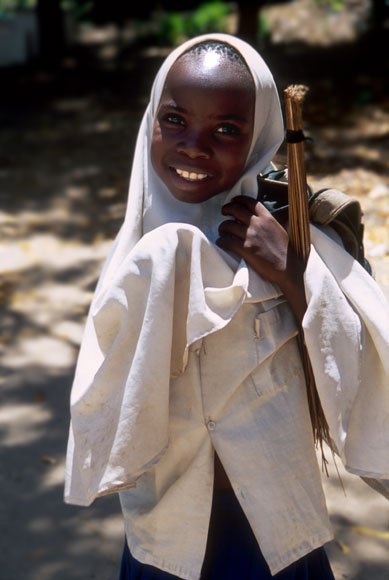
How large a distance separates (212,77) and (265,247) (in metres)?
0.39

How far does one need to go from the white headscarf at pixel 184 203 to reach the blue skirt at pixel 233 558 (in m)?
0.64

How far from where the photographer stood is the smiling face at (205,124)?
1763 mm

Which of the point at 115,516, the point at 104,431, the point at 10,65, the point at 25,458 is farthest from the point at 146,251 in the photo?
the point at 10,65

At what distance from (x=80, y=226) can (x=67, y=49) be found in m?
7.67

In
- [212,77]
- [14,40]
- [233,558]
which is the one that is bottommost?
[233,558]

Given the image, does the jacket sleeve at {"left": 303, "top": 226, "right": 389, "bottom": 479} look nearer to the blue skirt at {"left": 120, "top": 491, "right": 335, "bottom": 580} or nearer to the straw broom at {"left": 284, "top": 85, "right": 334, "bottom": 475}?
the straw broom at {"left": 284, "top": 85, "right": 334, "bottom": 475}

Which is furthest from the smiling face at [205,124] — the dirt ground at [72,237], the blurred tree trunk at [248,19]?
the blurred tree trunk at [248,19]

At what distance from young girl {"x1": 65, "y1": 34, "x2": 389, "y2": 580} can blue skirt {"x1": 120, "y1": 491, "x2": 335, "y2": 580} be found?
0.02 m

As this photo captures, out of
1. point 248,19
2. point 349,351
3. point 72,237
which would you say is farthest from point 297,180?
point 248,19

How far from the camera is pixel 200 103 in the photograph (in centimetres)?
176

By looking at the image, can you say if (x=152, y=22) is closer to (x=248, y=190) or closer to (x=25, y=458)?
(x=25, y=458)

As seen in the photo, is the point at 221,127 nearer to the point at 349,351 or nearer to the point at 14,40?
the point at 349,351

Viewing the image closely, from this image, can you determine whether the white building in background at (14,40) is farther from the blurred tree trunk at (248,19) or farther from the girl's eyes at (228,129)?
the girl's eyes at (228,129)

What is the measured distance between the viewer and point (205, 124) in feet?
5.81
